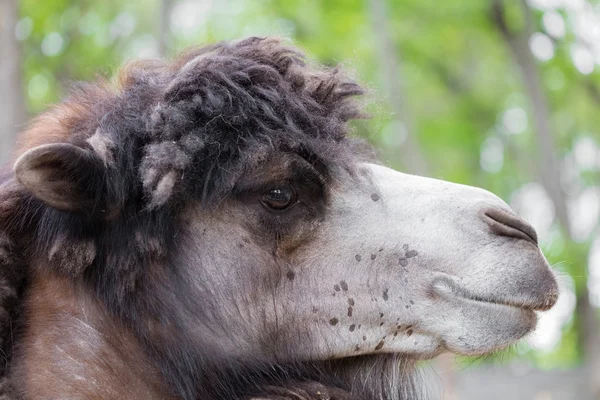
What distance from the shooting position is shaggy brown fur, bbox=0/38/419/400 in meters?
3.47

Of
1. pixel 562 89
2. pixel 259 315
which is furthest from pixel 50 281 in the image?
pixel 562 89

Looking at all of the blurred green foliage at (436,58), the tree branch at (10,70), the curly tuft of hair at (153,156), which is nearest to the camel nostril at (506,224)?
the curly tuft of hair at (153,156)

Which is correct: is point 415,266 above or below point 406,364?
above

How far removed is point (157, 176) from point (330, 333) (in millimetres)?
Answer: 995

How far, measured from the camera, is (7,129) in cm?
807

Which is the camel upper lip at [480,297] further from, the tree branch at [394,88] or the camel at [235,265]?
the tree branch at [394,88]

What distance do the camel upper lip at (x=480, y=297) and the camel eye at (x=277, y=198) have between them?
719mm

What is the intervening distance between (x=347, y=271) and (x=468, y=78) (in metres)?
19.3

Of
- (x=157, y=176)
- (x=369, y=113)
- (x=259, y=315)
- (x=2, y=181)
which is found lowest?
(x=259, y=315)

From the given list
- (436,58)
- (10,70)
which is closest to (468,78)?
(436,58)

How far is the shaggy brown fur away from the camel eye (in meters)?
0.15

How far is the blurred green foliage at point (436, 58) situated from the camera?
17.4m

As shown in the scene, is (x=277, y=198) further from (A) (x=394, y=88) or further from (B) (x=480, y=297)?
(A) (x=394, y=88)

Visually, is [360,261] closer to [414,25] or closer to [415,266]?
[415,266]
